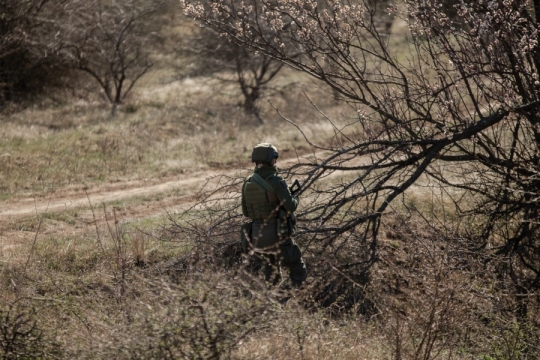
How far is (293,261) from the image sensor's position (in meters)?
7.20

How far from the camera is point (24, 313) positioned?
5609 millimetres

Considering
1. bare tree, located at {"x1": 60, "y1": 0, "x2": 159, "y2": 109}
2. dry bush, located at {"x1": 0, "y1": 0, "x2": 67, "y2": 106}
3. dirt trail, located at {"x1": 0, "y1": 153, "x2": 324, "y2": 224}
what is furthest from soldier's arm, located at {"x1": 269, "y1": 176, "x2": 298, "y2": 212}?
bare tree, located at {"x1": 60, "y1": 0, "x2": 159, "y2": 109}

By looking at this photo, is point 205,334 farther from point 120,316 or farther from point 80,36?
point 80,36

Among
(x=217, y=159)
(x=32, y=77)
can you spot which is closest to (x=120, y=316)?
(x=217, y=159)

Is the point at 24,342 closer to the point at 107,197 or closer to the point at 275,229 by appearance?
the point at 275,229

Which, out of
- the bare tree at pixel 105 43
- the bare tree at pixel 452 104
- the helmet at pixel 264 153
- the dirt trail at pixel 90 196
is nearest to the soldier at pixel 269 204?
the helmet at pixel 264 153

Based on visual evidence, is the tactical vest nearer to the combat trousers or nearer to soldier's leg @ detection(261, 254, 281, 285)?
the combat trousers

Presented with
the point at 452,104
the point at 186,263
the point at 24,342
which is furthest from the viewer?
the point at 452,104

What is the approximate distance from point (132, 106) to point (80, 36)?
104 inches

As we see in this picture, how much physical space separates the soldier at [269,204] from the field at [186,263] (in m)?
0.39

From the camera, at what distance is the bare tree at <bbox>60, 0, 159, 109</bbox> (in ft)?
65.3

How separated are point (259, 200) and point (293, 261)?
73cm

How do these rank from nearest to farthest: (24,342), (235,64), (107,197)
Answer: (24,342) → (107,197) → (235,64)

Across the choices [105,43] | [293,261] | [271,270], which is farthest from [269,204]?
[105,43]
